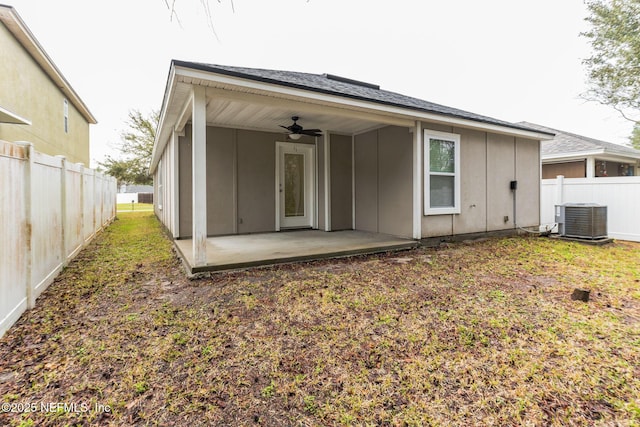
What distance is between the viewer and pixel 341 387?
5.88 feet

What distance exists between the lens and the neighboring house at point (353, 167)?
18.6 feet

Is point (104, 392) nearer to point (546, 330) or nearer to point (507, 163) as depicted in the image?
point (546, 330)

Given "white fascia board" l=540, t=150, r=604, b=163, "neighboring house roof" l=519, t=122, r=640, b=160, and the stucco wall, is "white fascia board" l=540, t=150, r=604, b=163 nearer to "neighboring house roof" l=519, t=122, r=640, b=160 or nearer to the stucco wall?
"neighboring house roof" l=519, t=122, r=640, b=160

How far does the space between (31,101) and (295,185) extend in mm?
7366

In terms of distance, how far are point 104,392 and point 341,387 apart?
4.58ft

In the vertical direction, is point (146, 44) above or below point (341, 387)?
above

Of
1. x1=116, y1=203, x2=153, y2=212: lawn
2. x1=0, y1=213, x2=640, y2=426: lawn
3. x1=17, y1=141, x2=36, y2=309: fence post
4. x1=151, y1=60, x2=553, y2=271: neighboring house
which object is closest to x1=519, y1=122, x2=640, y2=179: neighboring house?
x1=151, y1=60, x2=553, y2=271: neighboring house

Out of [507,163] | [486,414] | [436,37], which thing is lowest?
[486,414]

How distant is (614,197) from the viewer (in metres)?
7.19

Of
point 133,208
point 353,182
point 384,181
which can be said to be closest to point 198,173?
point 384,181

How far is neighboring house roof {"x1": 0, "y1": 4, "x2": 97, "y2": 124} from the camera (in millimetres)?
6303

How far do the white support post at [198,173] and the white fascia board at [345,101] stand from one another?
329mm

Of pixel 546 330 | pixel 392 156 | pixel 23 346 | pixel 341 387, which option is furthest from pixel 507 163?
pixel 23 346

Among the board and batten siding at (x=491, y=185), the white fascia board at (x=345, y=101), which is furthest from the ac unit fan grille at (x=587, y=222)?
the white fascia board at (x=345, y=101)
